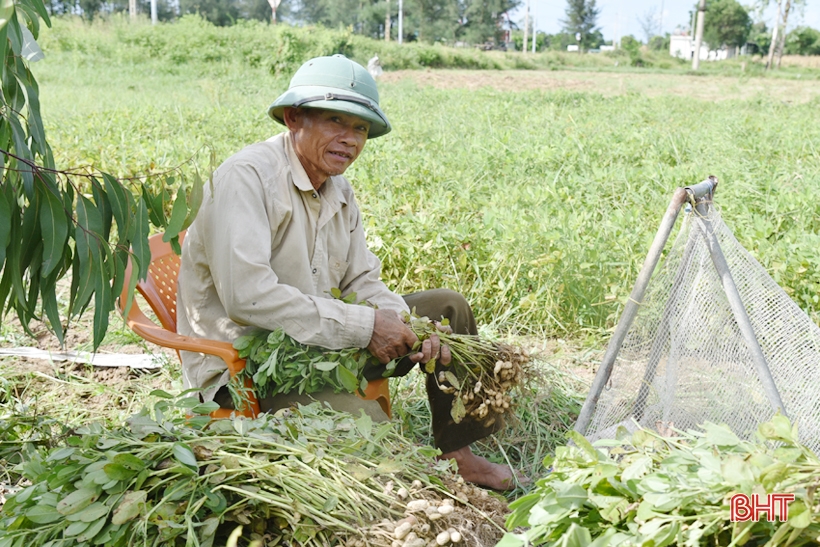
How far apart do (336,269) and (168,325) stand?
1.87ft

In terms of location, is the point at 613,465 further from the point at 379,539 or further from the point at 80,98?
the point at 80,98

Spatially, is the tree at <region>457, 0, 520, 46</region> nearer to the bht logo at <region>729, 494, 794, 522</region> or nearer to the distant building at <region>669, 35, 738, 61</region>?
the distant building at <region>669, 35, 738, 61</region>

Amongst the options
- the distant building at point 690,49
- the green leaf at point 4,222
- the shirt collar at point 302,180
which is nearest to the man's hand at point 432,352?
the shirt collar at point 302,180

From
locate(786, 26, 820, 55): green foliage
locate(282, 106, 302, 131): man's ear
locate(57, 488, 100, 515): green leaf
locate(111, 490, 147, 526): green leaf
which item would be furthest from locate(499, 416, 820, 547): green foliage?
locate(786, 26, 820, 55): green foliage

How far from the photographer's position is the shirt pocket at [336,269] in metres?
2.54

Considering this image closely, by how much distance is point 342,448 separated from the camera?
1.68m

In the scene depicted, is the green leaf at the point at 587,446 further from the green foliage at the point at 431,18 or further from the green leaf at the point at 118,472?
the green foliage at the point at 431,18

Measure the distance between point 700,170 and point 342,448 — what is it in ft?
14.5

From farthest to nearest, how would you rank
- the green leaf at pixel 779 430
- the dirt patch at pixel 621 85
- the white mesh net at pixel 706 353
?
the dirt patch at pixel 621 85
the white mesh net at pixel 706 353
the green leaf at pixel 779 430

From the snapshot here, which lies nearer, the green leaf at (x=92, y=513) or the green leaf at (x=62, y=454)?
the green leaf at (x=92, y=513)

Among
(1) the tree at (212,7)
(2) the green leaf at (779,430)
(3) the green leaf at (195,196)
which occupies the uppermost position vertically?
(1) the tree at (212,7)

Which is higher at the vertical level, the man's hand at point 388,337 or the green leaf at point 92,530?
the man's hand at point 388,337

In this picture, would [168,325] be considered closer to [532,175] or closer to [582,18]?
[532,175]

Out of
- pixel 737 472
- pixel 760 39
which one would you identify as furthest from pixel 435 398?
pixel 760 39
